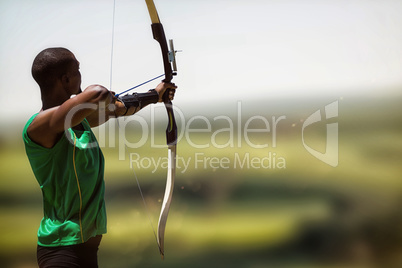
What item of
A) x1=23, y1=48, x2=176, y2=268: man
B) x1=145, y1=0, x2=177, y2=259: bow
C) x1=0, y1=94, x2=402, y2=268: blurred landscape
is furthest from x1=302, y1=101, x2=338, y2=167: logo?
x1=23, y1=48, x2=176, y2=268: man

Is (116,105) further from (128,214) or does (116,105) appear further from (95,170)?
(128,214)

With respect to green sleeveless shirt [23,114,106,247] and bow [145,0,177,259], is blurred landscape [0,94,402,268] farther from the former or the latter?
green sleeveless shirt [23,114,106,247]

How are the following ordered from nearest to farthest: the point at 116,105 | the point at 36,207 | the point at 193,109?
the point at 116,105
the point at 193,109
the point at 36,207

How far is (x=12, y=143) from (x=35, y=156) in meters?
1.78

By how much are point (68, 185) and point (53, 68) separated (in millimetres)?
339

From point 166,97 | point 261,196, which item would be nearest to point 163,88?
point 166,97

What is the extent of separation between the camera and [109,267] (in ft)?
8.99

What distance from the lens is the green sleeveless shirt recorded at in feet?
4.33

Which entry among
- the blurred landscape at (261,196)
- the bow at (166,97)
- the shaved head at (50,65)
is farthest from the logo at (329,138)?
the shaved head at (50,65)

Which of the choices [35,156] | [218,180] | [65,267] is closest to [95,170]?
[35,156]

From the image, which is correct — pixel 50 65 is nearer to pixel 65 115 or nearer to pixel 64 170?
pixel 65 115

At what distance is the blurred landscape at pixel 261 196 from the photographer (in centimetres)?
282

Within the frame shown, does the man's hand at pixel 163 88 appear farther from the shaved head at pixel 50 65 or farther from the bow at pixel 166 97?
the shaved head at pixel 50 65

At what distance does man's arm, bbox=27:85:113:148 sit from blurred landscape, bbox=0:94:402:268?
4.87 feet
